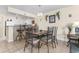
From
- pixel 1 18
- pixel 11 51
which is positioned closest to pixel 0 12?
pixel 1 18

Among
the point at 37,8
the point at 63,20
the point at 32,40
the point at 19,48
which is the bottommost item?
the point at 19,48

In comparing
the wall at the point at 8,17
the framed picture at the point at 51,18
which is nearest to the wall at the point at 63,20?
the framed picture at the point at 51,18

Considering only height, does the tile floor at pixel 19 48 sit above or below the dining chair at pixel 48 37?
below

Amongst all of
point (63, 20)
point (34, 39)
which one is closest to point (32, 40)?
point (34, 39)

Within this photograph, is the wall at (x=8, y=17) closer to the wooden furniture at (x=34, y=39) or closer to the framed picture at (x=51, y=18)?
the wooden furniture at (x=34, y=39)

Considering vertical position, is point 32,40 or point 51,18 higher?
point 51,18

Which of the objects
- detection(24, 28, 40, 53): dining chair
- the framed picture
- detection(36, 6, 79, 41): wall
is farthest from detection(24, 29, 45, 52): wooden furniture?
the framed picture

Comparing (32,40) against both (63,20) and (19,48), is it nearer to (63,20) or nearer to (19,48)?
(19,48)

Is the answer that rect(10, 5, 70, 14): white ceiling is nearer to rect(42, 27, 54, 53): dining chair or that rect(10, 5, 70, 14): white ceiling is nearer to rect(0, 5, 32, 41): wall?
rect(0, 5, 32, 41): wall

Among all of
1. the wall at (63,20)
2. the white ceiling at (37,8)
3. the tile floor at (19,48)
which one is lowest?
the tile floor at (19,48)

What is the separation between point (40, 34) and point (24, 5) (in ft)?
1.97

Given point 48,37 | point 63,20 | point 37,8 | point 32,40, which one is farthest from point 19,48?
point 63,20

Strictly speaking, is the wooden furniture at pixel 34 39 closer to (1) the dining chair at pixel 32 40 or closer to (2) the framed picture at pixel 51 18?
(1) the dining chair at pixel 32 40
